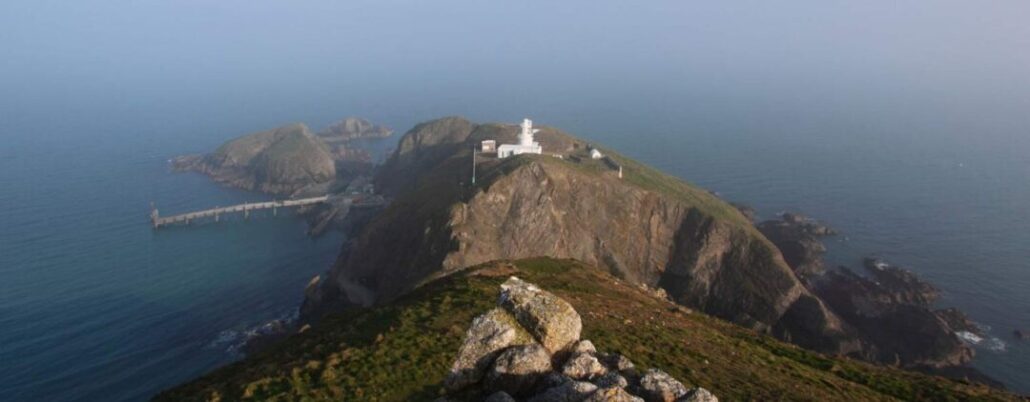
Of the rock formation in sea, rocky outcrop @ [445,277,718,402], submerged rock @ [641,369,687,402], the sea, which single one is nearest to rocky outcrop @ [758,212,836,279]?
the rock formation in sea

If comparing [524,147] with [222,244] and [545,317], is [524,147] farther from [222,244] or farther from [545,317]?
[545,317]

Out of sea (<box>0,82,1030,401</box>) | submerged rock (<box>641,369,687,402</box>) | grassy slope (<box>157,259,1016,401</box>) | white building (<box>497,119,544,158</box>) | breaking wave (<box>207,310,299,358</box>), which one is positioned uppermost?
white building (<box>497,119,544,158</box>)

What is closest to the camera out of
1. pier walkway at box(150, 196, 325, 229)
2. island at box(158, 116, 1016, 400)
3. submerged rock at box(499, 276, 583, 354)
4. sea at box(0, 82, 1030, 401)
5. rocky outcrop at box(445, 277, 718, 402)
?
rocky outcrop at box(445, 277, 718, 402)

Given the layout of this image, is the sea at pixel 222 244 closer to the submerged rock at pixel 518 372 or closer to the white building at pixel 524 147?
the white building at pixel 524 147

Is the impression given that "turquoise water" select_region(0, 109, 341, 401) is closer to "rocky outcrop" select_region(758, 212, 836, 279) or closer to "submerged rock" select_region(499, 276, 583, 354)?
"submerged rock" select_region(499, 276, 583, 354)

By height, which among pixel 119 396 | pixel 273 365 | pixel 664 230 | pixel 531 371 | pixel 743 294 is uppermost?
pixel 531 371

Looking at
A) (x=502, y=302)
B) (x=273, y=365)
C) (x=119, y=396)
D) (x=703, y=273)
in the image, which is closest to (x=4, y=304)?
(x=119, y=396)

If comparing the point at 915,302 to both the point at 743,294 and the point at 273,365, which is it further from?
the point at 273,365
